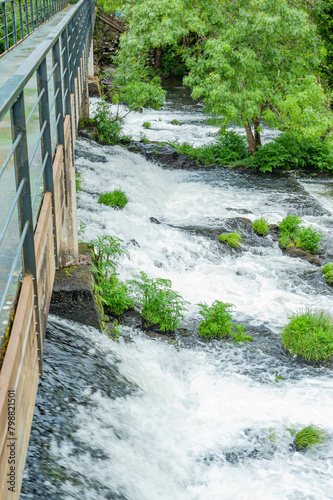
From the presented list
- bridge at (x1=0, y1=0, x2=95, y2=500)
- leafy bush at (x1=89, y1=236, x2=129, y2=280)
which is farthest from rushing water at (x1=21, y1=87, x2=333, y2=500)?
bridge at (x1=0, y1=0, x2=95, y2=500)

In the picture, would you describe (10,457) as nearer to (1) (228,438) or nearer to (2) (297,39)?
(1) (228,438)

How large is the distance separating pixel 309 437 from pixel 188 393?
5.38 ft

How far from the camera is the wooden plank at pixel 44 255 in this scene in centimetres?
346

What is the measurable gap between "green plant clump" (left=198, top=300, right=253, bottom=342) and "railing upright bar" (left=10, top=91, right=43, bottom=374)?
224 inches

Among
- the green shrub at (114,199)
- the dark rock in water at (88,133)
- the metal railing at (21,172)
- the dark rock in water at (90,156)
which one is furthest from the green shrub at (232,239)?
the metal railing at (21,172)

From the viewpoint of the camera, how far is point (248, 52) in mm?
15109

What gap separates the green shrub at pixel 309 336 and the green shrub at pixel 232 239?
326 cm

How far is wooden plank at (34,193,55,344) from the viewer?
3459 mm

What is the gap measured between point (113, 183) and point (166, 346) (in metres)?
6.93

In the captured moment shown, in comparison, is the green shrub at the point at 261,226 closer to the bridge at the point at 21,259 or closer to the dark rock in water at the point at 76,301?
the dark rock in water at the point at 76,301

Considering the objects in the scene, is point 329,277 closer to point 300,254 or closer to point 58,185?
point 300,254

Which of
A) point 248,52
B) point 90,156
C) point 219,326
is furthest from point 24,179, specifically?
point 248,52

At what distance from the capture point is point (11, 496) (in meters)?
2.53

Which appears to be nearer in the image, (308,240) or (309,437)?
(309,437)
